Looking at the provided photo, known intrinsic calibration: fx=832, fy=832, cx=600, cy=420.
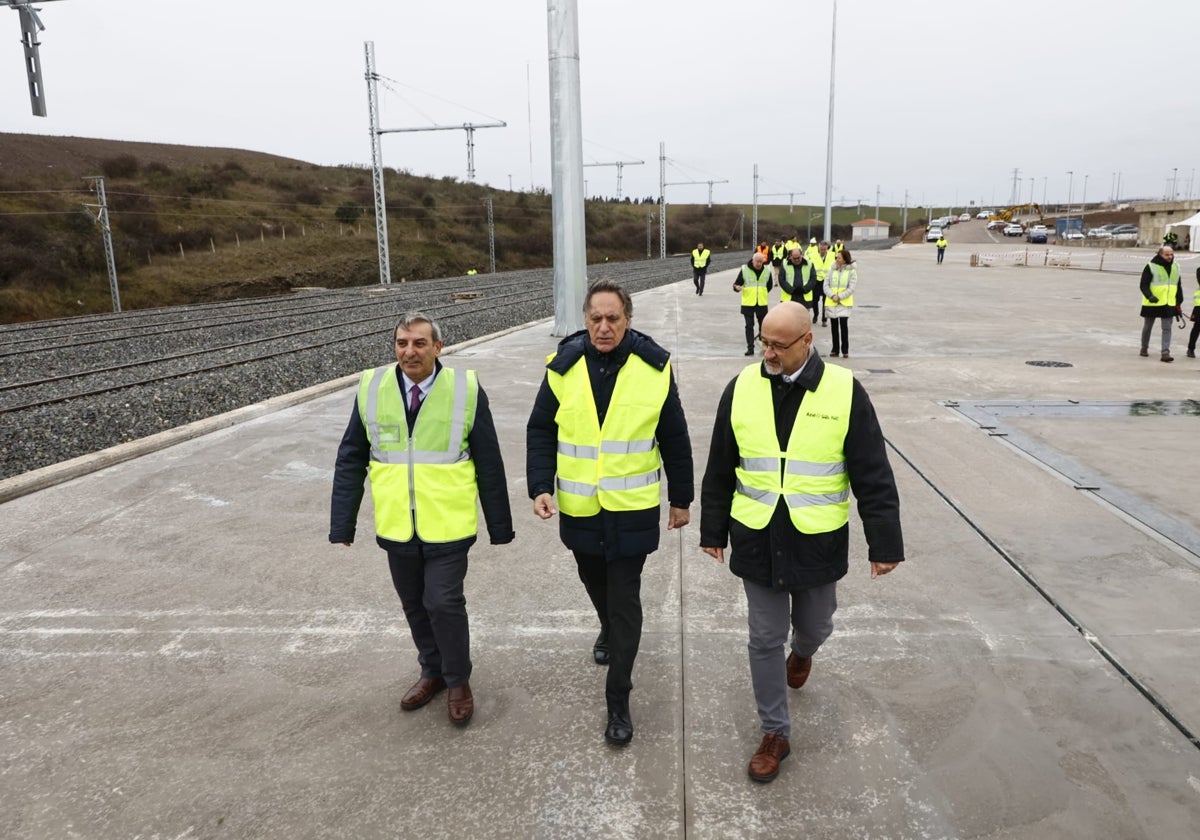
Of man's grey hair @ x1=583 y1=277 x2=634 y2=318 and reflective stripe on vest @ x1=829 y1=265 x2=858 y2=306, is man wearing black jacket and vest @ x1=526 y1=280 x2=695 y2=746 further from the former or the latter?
reflective stripe on vest @ x1=829 y1=265 x2=858 y2=306

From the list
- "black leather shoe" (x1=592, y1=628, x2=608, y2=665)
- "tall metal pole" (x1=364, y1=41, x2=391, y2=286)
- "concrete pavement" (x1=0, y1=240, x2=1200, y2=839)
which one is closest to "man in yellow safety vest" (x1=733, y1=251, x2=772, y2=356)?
"concrete pavement" (x1=0, y1=240, x2=1200, y2=839)

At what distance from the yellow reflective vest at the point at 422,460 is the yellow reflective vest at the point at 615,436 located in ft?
1.43

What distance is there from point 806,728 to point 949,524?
2.61 metres

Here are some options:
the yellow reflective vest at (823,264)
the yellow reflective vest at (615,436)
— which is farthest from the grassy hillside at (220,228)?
the yellow reflective vest at (615,436)

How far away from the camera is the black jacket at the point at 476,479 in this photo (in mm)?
3352

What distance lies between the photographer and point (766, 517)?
9.65 feet

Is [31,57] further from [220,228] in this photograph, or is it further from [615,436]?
[220,228]

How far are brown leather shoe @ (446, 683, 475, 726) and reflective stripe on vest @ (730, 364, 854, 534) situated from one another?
4.33 feet

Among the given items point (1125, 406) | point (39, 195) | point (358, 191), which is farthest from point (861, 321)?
point (358, 191)

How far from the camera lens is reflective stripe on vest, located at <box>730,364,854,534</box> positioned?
2869mm

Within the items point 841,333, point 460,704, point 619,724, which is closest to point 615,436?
point 619,724

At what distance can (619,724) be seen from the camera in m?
3.14

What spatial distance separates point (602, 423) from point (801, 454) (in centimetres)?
75

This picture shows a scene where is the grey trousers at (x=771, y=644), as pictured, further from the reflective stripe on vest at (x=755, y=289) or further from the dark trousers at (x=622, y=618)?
the reflective stripe on vest at (x=755, y=289)
